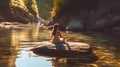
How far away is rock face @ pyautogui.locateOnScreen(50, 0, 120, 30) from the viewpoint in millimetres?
52281

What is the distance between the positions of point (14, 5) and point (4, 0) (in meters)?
7.38

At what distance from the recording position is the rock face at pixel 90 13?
52.3 m

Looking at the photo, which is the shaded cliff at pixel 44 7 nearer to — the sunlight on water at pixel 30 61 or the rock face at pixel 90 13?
the rock face at pixel 90 13

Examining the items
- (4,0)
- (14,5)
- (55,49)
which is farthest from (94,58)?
(14,5)

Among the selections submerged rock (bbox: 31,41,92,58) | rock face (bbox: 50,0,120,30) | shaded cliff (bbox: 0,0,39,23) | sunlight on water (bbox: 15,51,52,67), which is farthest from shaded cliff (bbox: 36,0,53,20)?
sunlight on water (bbox: 15,51,52,67)

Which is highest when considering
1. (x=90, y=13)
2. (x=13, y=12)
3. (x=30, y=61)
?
(x=13, y=12)

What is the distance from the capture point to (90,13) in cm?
5566

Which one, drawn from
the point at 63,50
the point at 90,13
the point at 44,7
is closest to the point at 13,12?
the point at 90,13

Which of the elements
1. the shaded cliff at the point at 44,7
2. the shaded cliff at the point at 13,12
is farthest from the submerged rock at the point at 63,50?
the shaded cliff at the point at 44,7

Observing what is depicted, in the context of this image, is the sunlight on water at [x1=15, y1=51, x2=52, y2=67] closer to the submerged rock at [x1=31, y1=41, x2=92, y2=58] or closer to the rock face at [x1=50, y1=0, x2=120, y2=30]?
the submerged rock at [x1=31, y1=41, x2=92, y2=58]

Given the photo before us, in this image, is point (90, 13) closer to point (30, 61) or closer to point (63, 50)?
point (63, 50)

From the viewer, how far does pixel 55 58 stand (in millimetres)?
22984

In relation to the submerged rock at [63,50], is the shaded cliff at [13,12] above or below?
above

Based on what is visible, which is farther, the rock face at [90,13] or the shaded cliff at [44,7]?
the shaded cliff at [44,7]
